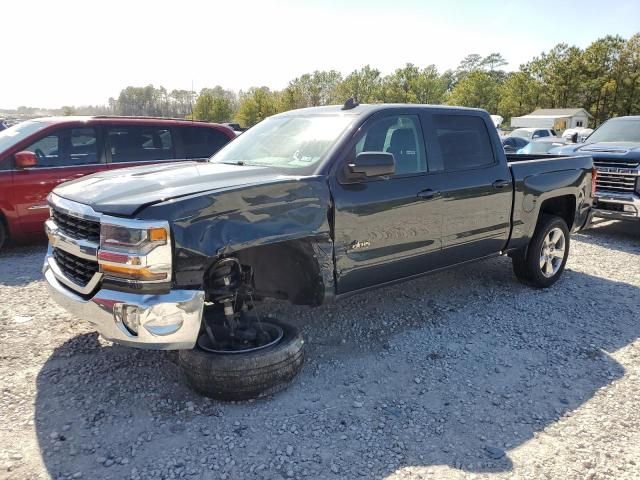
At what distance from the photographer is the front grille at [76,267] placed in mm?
3055

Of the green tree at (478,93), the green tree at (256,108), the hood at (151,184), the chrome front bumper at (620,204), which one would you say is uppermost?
the green tree at (478,93)

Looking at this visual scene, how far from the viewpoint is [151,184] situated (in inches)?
125

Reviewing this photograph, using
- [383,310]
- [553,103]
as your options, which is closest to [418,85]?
[553,103]

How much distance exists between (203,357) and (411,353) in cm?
167

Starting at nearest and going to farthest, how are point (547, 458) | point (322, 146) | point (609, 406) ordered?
point (547, 458), point (609, 406), point (322, 146)

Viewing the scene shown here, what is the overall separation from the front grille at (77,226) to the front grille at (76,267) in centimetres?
14

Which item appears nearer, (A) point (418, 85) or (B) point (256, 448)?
(B) point (256, 448)

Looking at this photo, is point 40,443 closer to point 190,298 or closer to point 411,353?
point 190,298

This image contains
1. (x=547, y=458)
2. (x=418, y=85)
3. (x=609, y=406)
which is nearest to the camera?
(x=547, y=458)

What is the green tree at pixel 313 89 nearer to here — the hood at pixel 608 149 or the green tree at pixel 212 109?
the green tree at pixel 212 109

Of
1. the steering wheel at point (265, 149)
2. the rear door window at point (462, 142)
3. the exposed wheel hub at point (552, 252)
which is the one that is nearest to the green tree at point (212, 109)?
the exposed wheel hub at point (552, 252)

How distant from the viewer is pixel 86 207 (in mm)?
3014

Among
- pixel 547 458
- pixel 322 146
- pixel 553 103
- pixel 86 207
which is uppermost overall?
pixel 553 103

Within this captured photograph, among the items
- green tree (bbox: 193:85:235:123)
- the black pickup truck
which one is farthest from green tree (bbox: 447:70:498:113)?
the black pickup truck
